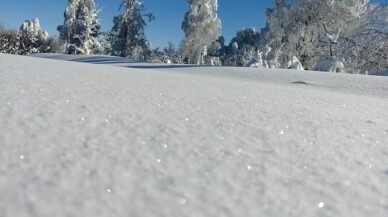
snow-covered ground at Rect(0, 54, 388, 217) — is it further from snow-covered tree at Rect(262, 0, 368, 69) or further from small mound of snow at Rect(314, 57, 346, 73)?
snow-covered tree at Rect(262, 0, 368, 69)

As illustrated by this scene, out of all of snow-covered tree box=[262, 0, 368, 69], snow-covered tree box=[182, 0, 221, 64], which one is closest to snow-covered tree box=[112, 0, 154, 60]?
snow-covered tree box=[182, 0, 221, 64]

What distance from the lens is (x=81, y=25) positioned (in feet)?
104

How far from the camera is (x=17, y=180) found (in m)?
1.54

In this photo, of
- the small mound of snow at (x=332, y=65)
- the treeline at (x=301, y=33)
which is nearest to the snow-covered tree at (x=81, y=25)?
the treeline at (x=301, y=33)

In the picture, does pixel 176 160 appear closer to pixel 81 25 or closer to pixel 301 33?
pixel 301 33

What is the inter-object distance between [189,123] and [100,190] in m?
1.24

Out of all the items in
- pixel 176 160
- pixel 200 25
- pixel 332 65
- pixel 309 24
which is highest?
pixel 200 25

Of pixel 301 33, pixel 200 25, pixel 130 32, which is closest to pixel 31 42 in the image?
pixel 130 32

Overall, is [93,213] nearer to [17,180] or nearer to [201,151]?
[17,180]

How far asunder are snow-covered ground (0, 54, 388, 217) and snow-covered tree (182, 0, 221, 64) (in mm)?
22987

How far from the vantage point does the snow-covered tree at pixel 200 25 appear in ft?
83.7

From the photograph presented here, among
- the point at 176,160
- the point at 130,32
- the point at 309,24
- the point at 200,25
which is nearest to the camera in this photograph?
the point at 176,160

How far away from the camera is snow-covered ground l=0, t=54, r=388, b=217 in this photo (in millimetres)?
1504

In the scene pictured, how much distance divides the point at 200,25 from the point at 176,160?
2444 cm
